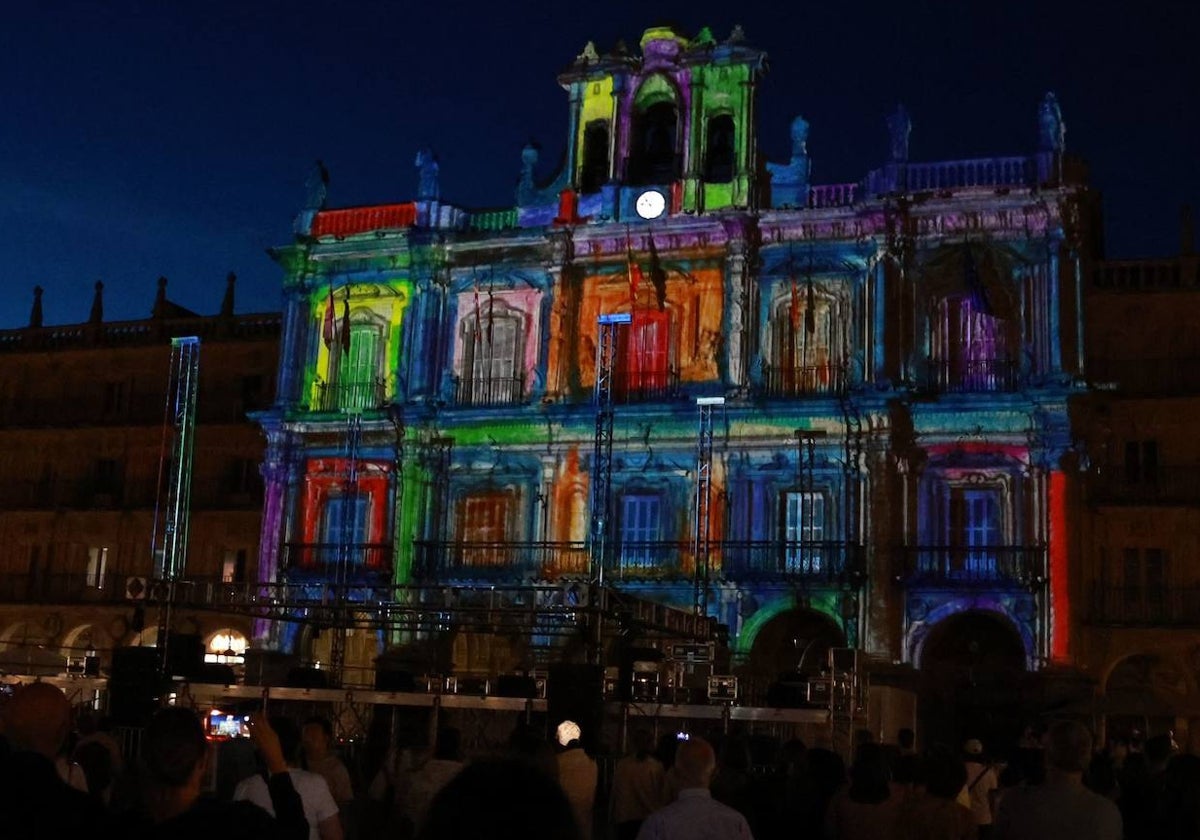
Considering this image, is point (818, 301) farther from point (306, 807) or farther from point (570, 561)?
point (306, 807)

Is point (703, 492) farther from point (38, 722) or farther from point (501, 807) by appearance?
point (501, 807)

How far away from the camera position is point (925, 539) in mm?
30969

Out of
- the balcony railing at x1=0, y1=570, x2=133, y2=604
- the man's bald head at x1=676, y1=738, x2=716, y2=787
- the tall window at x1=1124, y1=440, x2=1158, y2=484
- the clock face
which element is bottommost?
the man's bald head at x1=676, y1=738, x2=716, y2=787

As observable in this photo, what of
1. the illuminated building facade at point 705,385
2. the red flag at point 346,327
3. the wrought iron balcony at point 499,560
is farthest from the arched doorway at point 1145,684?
the red flag at point 346,327

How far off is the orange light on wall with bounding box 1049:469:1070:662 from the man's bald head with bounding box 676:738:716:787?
23.6m

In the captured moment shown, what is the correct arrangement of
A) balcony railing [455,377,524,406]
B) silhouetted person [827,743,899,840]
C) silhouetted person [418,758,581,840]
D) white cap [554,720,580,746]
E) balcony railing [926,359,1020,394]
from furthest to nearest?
balcony railing [455,377,524,406] → balcony railing [926,359,1020,394] → white cap [554,720,580,746] → silhouetted person [827,743,899,840] → silhouetted person [418,758,581,840]

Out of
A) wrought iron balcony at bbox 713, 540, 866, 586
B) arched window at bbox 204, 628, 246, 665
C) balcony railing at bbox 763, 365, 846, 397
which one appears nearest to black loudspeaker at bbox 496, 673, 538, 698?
wrought iron balcony at bbox 713, 540, 866, 586

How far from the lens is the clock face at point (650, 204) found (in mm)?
34562

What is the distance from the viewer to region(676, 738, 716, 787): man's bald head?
712 centimetres

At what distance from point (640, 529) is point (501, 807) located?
2959cm

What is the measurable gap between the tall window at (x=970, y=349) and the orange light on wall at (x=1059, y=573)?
7.92 ft

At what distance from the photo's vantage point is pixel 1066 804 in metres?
6.97

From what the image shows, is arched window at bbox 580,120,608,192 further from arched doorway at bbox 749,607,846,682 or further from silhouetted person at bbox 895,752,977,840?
silhouetted person at bbox 895,752,977,840

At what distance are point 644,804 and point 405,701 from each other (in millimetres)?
10094
